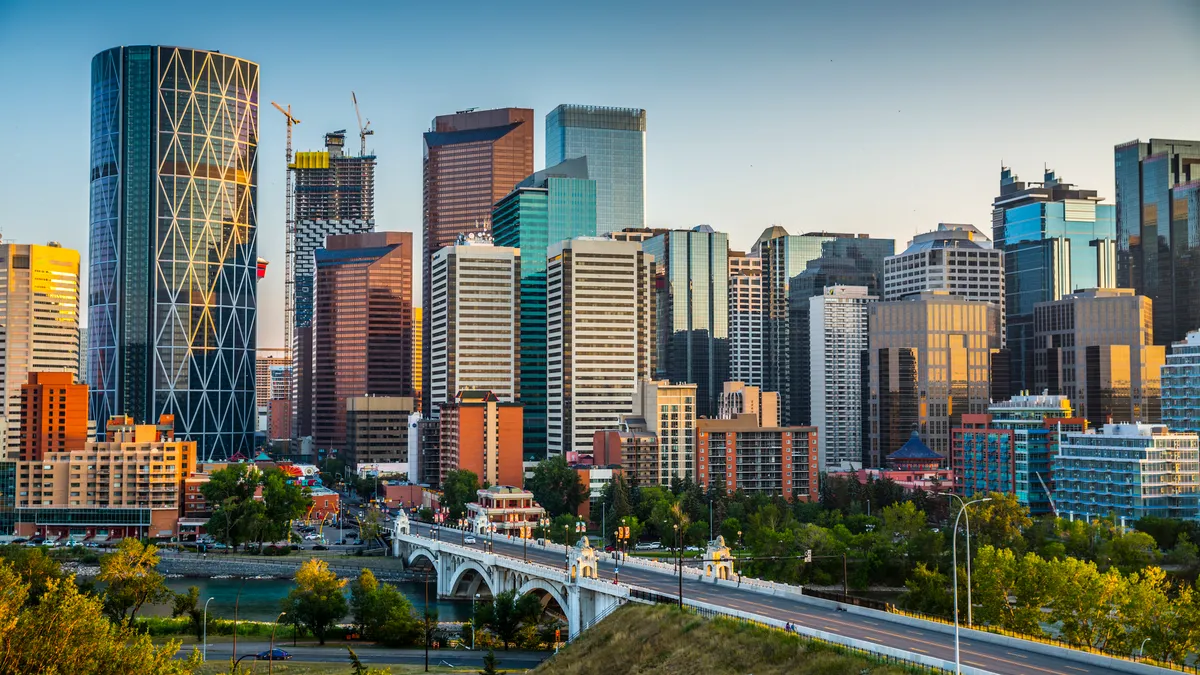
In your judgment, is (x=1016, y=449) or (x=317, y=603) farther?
(x=1016, y=449)

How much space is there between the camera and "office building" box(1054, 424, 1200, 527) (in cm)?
14888

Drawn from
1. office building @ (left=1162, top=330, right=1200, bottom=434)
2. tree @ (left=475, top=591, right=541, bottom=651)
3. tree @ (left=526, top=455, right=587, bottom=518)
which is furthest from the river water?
office building @ (left=1162, top=330, right=1200, bottom=434)

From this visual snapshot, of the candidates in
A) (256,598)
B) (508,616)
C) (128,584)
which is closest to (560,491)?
(256,598)

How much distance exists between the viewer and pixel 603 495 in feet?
615

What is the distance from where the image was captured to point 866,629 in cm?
7675

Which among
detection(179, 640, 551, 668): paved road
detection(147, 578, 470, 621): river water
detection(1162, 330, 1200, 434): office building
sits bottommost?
detection(147, 578, 470, 621): river water

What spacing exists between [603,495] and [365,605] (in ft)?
259

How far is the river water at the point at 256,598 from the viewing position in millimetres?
127625

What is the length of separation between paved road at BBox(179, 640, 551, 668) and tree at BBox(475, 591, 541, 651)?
3.95 meters

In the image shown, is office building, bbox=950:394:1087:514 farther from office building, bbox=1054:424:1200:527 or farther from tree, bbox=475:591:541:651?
tree, bbox=475:591:541:651

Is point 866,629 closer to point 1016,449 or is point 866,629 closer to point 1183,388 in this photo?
point 1016,449

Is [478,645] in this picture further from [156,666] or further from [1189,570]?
[1189,570]

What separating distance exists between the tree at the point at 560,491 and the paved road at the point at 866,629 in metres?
71.6

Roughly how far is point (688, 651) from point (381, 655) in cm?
3413
